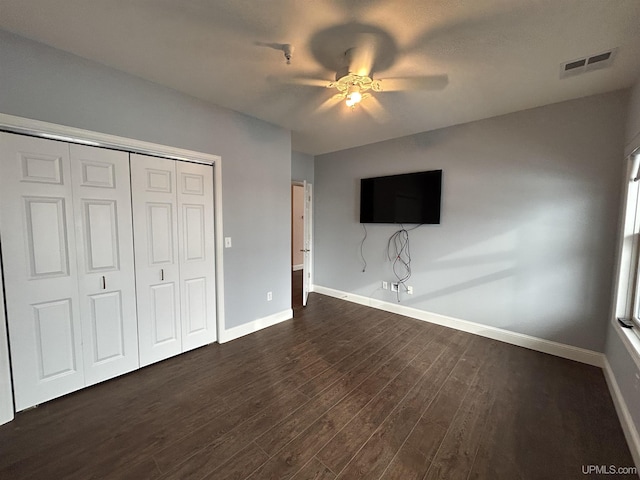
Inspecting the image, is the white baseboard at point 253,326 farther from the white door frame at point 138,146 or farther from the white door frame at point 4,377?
the white door frame at point 4,377

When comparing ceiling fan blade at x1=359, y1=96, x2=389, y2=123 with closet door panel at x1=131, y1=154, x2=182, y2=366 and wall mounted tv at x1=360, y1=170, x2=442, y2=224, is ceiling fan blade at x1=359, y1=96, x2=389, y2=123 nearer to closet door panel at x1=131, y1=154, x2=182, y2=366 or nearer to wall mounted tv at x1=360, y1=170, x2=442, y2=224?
wall mounted tv at x1=360, y1=170, x2=442, y2=224

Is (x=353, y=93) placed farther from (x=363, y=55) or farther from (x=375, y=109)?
(x=375, y=109)

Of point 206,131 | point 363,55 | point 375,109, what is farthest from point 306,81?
point 206,131

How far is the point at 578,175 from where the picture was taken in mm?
2555

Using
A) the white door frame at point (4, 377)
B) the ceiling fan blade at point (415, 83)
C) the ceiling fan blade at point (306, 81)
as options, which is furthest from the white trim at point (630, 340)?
the white door frame at point (4, 377)

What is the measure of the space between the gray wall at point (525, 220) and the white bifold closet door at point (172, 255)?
8.85 feet

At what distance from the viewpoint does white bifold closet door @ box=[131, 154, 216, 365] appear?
2.38 meters

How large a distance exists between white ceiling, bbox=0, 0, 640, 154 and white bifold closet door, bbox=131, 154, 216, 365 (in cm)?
87

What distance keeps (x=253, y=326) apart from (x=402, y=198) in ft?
9.08

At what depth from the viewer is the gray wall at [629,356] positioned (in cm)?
167

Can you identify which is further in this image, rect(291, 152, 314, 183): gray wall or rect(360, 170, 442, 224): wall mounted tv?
rect(291, 152, 314, 183): gray wall

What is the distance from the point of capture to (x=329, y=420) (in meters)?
1.83

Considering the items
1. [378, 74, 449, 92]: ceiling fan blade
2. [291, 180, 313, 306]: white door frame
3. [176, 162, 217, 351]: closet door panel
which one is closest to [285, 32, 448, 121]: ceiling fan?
[378, 74, 449, 92]: ceiling fan blade

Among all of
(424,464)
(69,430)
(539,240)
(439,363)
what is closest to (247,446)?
(424,464)
